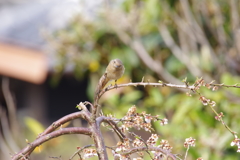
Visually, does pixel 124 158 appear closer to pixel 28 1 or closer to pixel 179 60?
pixel 179 60

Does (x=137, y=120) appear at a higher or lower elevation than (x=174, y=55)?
lower

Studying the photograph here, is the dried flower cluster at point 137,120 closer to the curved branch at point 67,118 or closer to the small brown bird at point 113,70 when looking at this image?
the curved branch at point 67,118

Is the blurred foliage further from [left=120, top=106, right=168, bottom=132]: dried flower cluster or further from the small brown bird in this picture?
[left=120, top=106, right=168, bottom=132]: dried flower cluster

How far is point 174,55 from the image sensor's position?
3457mm

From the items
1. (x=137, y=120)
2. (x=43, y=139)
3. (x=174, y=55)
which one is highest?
(x=174, y=55)

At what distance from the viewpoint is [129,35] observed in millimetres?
3596

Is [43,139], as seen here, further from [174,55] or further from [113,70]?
[174,55]

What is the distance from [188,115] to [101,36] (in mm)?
1286

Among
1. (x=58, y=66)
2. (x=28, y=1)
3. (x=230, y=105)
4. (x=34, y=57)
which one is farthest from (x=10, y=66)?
(x=28, y=1)

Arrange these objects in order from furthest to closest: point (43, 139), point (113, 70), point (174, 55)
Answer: point (174, 55), point (113, 70), point (43, 139)

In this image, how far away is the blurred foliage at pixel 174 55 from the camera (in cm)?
262

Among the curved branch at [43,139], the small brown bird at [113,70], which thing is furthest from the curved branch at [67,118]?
the small brown bird at [113,70]

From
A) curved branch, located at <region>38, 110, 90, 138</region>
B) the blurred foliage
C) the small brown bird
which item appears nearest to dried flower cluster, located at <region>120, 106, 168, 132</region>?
curved branch, located at <region>38, 110, 90, 138</region>

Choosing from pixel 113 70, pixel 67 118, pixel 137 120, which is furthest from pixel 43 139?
pixel 113 70
